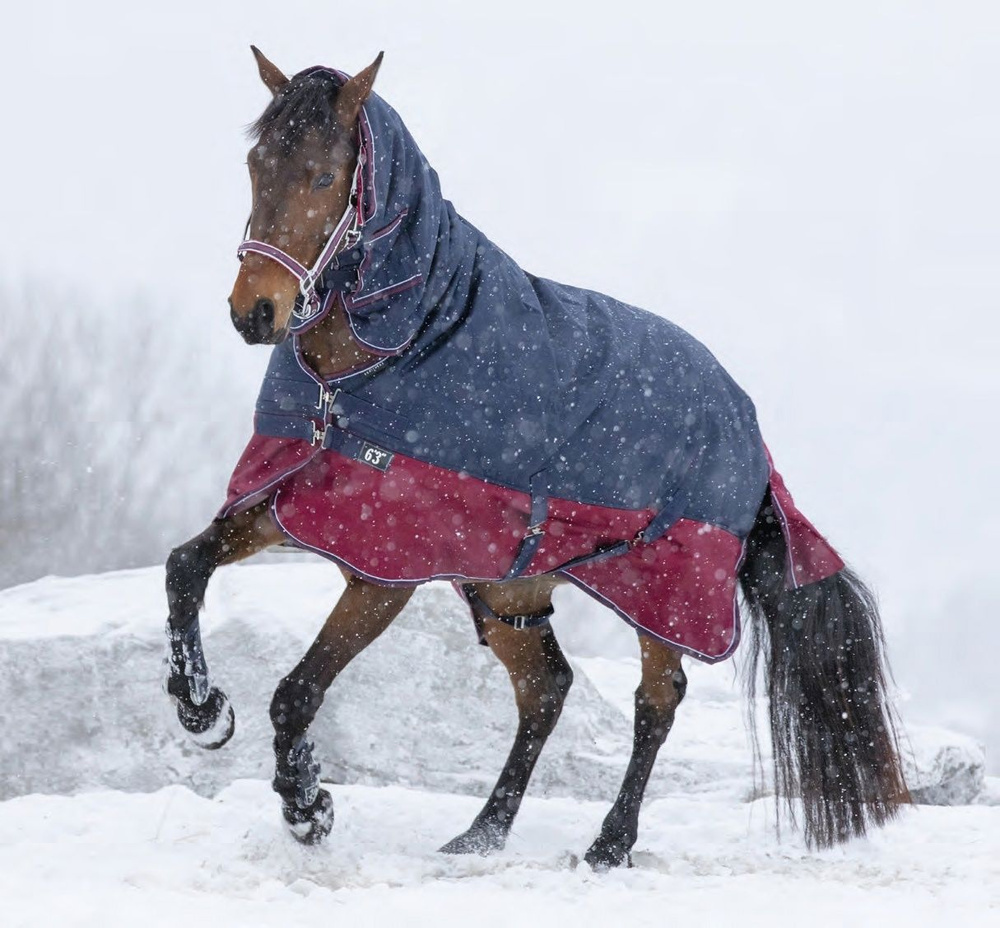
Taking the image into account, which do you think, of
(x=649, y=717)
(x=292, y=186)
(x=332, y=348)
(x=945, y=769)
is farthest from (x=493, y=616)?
(x=945, y=769)

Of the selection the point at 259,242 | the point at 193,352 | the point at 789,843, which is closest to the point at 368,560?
the point at 259,242

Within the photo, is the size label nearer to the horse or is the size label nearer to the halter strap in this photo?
the horse

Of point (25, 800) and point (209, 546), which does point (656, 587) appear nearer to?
point (209, 546)

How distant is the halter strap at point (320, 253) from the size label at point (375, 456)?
39 centimetres

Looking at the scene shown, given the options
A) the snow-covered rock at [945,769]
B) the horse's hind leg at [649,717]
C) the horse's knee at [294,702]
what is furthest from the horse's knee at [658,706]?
the snow-covered rock at [945,769]

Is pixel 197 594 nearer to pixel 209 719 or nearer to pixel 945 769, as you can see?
pixel 209 719

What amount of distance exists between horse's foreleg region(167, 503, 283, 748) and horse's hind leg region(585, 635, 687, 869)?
1.56 meters

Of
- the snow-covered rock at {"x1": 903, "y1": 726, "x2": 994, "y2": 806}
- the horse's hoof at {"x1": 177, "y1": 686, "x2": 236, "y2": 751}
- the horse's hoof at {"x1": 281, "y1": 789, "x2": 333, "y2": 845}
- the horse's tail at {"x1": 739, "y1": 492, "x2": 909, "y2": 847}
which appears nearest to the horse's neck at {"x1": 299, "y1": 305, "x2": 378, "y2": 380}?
the horse's hoof at {"x1": 177, "y1": 686, "x2": 236, "y2": 751}

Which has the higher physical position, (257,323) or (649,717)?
(257,323)

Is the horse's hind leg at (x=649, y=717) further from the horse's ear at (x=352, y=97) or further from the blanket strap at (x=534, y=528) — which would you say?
the horse's ear at (x=352, y=97)

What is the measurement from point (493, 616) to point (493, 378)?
1.20 metres

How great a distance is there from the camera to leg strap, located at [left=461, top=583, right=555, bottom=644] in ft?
13.5

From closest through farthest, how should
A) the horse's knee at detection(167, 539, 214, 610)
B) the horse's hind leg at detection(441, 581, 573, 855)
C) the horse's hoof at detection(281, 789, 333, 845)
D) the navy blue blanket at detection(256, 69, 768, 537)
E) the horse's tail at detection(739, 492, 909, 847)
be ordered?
the navy blue blanket at detection(256, 69, 768, 537) < the horse's knee at detection(167, 539, 214, 610) < the horse's hoof at detection(281, 789, 333, 845) < the horse's tail at detection(739, 492, 909, 847) < the horse's hind leg at detection(441, 581, 573, 855)

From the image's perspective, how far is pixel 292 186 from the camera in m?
2.81
